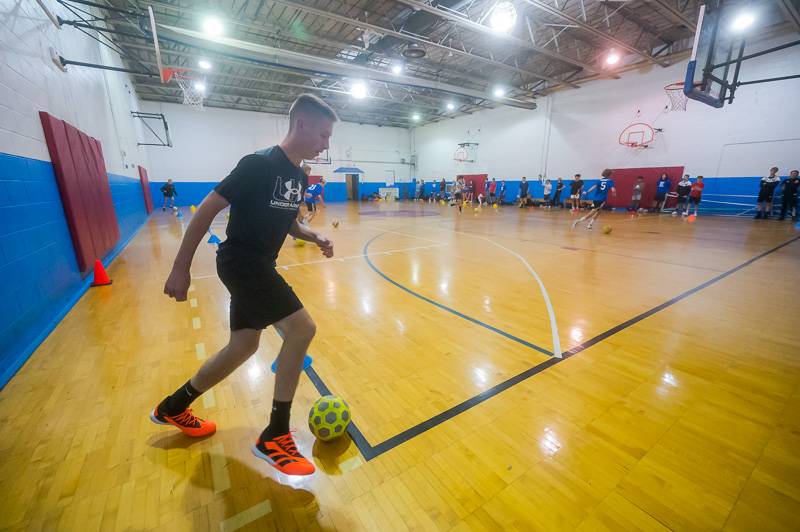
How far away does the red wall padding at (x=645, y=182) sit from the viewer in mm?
15125

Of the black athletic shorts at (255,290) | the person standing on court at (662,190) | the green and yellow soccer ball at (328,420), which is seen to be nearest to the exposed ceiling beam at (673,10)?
the person standing on court at (662,190)

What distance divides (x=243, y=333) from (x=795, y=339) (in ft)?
16.6

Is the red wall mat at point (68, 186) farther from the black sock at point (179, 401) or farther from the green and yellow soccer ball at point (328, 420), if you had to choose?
the green and yellow soccer ball at point (328, 420)

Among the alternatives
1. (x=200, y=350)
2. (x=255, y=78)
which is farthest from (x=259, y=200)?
(x=255, y=78)

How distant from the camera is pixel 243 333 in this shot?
1691 millimetres

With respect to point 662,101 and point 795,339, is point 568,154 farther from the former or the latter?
point 795,339

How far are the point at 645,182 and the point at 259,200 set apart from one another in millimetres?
20019

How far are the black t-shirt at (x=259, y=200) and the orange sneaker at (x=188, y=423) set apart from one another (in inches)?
46.6

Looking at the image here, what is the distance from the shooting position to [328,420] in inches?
76.9

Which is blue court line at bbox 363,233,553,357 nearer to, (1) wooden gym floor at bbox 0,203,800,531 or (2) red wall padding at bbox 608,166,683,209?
(1) wooden gym floor at bbox 0,203,800,531

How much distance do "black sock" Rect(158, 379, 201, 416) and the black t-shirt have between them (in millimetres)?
942

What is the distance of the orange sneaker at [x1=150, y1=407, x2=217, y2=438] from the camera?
1932mm

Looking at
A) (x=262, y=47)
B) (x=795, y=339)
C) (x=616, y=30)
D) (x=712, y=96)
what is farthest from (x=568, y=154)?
(x=795, y=339)

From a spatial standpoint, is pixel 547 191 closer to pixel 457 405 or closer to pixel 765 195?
pixel 765 195
